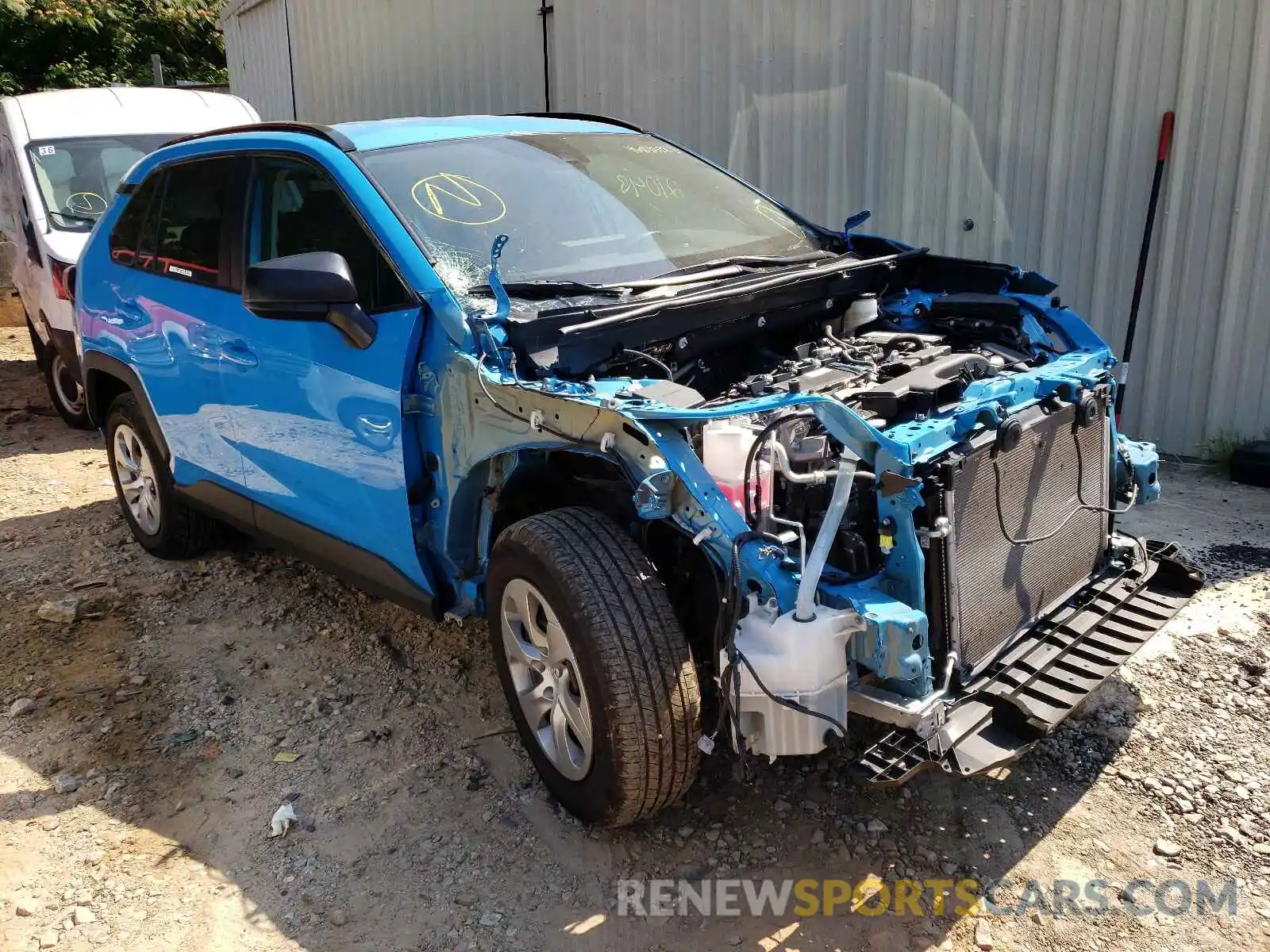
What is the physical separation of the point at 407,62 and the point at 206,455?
23.2ft

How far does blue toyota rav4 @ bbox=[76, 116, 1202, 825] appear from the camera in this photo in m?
2.64

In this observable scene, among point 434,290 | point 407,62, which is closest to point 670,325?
point 434,290

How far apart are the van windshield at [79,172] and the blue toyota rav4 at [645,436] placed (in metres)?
3.52

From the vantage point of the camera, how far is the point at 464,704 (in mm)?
3799

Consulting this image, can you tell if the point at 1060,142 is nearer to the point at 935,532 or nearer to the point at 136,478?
the point at 935,532

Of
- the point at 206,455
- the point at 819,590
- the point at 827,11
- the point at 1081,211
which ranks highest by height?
the point at 827,11

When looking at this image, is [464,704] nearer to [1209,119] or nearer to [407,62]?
[1209,119]

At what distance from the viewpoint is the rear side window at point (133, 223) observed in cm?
465

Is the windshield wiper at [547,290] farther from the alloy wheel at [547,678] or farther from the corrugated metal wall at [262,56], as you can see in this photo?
the corrugated metal wall at [262,56]

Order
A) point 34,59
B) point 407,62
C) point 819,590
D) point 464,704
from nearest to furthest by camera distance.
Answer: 1. point 819,590
2. point 464,704
3. point 407,62
4. point 34,59

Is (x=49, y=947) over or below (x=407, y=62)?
below

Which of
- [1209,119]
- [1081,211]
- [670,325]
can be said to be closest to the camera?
[670,325]

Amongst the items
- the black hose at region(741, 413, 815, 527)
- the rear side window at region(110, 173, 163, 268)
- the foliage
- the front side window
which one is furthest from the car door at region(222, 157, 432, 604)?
the foliage

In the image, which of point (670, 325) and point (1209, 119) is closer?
point (670, 325)
